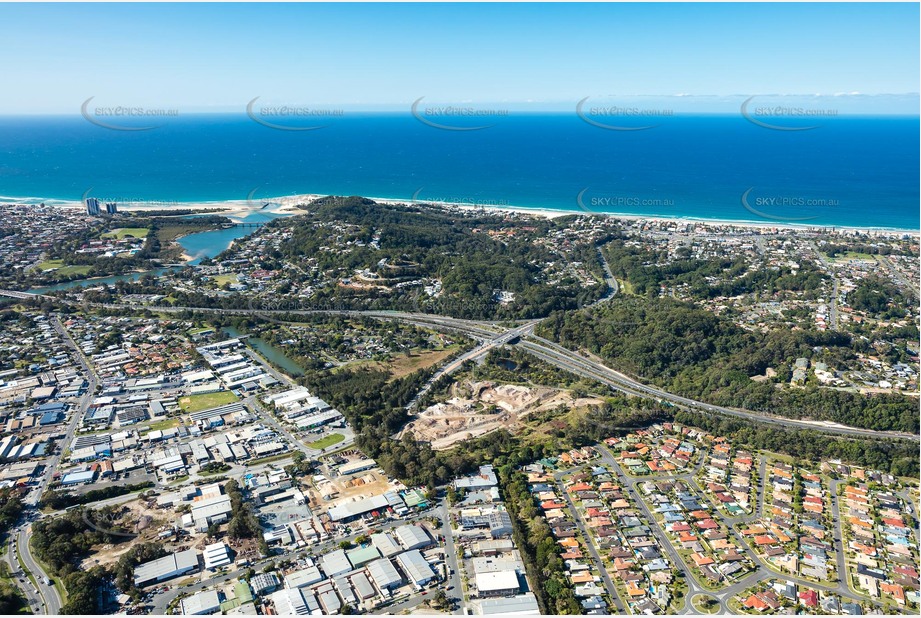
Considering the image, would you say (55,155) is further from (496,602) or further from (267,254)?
(496,602)

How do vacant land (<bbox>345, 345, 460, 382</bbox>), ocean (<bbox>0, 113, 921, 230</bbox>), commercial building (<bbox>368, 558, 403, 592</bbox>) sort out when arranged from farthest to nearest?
ocean (<bbox>0, 113, 921, 230</bbox>) < vacant land (<bbox>345, 345, 460, 382</bbox>) < commercial building (<bbox>368, 558, 403, 592</bbox>)

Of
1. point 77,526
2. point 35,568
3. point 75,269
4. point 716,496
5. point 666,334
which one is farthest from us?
point 75,269

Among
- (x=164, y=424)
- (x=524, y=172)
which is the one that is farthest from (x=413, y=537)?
(x=524, y=172)

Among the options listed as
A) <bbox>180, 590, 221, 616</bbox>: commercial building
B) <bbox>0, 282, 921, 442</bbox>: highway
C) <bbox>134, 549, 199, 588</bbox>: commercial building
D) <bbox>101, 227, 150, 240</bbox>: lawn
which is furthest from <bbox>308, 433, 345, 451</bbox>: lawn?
<bbox>101, 227, 150, 240</bbox>: lawn

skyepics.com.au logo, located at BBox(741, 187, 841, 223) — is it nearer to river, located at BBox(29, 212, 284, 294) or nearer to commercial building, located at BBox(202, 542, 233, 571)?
river, located at BBox(29, 212, 284, 294)

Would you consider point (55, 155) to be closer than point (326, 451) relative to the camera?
No

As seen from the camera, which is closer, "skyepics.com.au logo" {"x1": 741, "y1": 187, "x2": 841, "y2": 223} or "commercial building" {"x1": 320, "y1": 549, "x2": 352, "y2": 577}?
"commercial building" {"x1": 320, "y1": 549, "x2": 352, "y2": 577}

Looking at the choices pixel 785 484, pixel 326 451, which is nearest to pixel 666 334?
pixel 785 484
